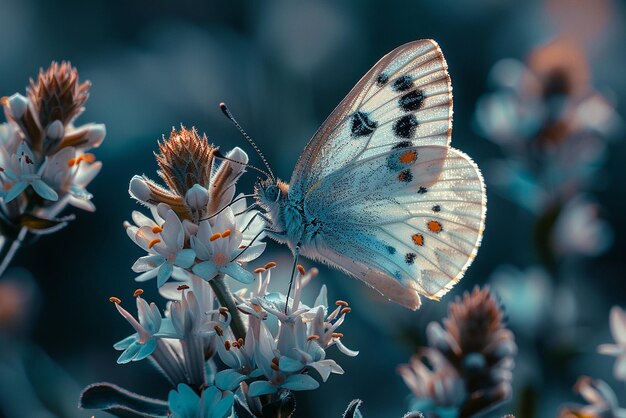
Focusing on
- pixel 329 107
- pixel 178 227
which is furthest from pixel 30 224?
pixel 329 107

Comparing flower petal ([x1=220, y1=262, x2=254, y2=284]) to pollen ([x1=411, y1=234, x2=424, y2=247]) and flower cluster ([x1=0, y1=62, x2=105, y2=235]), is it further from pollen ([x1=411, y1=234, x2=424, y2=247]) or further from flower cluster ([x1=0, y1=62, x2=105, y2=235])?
pollen ([x1=411, y1=234, x2=424, y2=247])

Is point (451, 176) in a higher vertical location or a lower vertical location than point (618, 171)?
higher

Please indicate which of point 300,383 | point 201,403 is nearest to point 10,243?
point 201,403

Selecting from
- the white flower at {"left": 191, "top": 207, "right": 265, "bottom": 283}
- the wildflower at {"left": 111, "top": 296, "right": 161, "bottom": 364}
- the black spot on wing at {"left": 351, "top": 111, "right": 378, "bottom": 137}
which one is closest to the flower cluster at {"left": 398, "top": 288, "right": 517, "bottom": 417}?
the black spot on wing at {"left": 351, "top": 111, "right": 378, "bottom": 137}

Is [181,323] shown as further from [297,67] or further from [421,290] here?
[297,67]

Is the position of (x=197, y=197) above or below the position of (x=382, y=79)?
below

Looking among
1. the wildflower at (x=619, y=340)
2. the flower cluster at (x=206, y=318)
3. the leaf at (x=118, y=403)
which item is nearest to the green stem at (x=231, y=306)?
the flower cluster at (x=206, y=318)

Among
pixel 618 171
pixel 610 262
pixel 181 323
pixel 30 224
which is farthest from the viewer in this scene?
pixel 618 171

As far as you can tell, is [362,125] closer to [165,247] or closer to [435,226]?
[435,226]
